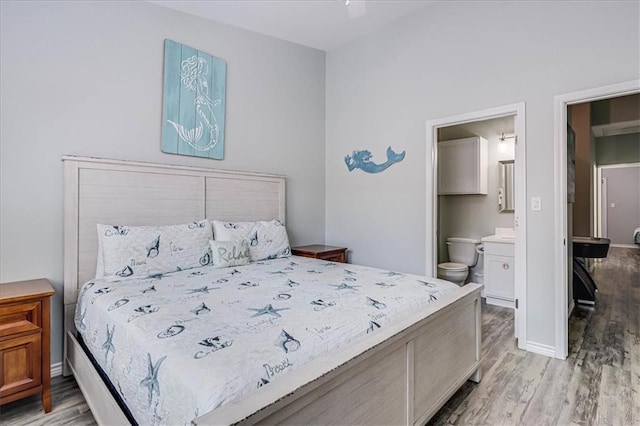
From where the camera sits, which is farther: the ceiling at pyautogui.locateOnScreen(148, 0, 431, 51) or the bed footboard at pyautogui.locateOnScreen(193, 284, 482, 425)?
the ceiling at pyautogui.locateOnScreen(148, 0, 431, 51)

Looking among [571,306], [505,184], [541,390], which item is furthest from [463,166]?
[541,390]

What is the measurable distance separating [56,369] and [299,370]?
234cm

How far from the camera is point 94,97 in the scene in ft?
8.24

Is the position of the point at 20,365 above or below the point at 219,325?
below

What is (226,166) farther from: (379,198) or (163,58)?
(379,198)

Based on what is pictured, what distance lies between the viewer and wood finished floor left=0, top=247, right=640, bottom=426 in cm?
184

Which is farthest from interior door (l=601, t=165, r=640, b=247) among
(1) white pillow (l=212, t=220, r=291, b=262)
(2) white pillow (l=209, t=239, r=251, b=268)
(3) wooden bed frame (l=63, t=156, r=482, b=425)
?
(2) white pillow (l=209, t=239, r=251, b=268)

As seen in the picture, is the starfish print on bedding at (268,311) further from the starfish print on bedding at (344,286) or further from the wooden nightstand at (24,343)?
the wooden nightstand at (24,343)

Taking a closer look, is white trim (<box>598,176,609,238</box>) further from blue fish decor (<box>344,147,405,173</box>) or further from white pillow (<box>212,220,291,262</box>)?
white pillow (<box>212,220,291,262</box>)

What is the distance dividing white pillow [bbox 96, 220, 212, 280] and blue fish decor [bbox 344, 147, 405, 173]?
6.79 ft

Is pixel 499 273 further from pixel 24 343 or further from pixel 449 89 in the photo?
pixel 24 343

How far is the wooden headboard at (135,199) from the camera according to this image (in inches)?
92.0

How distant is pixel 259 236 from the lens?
3.00 m

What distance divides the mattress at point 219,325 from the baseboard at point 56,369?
63 cm
